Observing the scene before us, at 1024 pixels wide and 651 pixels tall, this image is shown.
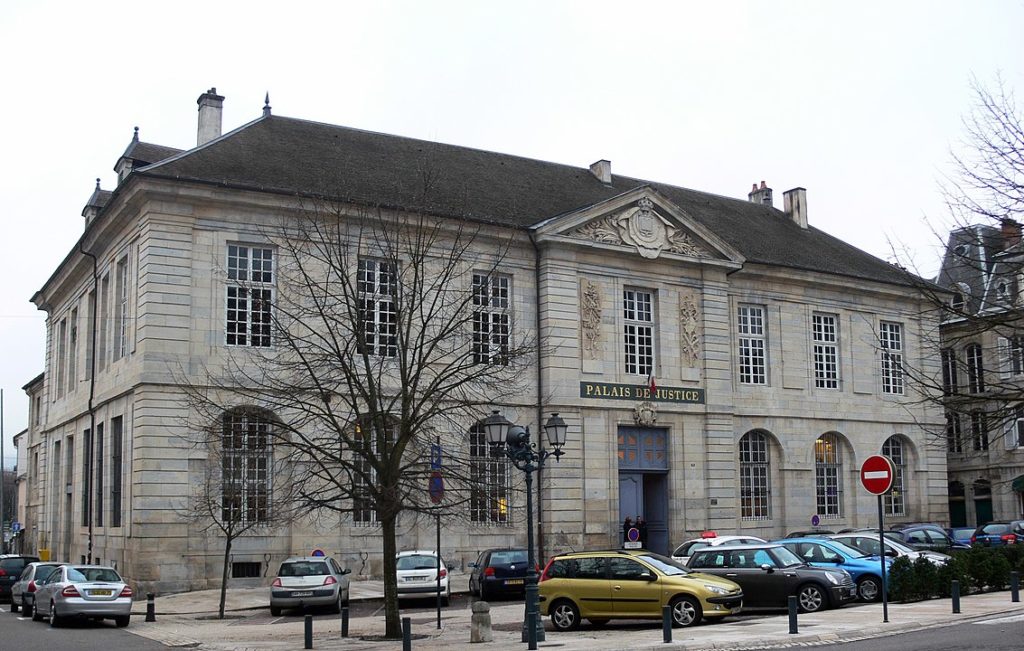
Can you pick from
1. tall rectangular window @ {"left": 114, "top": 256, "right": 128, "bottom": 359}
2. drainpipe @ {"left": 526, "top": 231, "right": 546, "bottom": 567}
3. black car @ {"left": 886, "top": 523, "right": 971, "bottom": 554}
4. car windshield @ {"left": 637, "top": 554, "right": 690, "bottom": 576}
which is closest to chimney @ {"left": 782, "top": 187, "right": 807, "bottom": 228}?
drainpipe @ {"left": 526, "top": 231, "right": 546, "bottom": 567}

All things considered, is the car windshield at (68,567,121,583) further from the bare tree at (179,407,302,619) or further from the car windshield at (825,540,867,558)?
the car windshield at (825,540,867,558)

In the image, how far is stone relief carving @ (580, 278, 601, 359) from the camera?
3684 centimetres

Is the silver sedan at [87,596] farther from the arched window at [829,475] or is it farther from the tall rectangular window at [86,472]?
the arched window at [829,475]

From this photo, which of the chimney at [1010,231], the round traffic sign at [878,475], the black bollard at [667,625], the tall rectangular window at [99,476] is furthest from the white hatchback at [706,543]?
the tall rectangular window at [99,476]

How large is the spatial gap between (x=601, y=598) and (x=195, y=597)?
13.2m

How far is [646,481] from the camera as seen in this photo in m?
38.8

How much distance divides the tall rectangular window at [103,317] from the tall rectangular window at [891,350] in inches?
1165

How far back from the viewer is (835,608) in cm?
2203

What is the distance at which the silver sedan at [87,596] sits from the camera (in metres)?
24.2

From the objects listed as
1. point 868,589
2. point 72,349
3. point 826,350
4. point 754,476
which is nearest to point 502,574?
point 868,589

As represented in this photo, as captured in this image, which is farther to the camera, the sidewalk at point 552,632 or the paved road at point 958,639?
the sidewalk at point 552,632

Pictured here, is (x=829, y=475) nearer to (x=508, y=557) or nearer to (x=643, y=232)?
(x=643, y=232)

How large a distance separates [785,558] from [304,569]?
11082mm

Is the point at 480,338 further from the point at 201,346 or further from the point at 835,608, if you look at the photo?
the point at 835,608
